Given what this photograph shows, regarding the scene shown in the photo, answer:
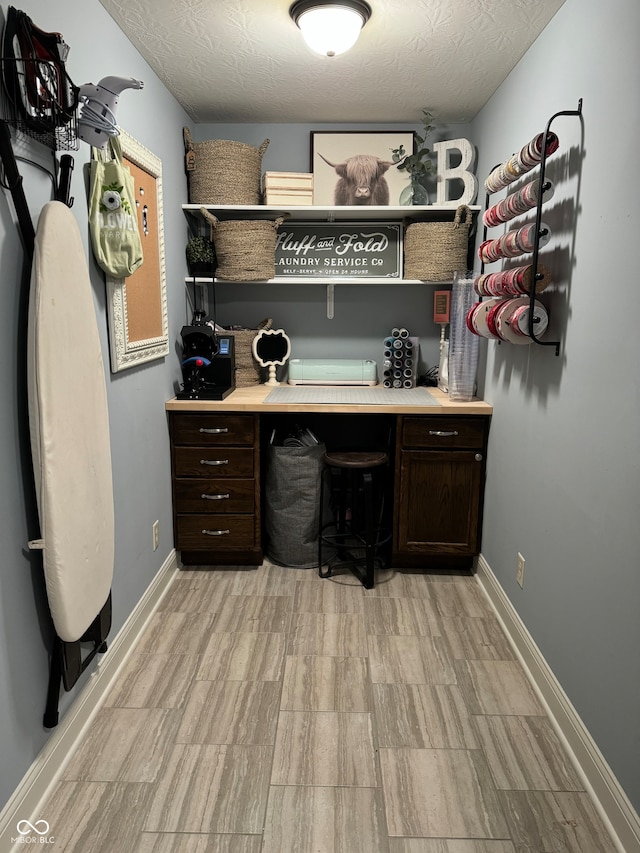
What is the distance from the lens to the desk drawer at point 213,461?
308 centimetres

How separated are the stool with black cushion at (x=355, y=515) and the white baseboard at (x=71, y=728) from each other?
99 cm

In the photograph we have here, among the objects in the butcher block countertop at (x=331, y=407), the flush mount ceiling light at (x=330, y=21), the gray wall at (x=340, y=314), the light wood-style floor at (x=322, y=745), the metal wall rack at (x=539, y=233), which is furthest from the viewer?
the gray wall at (x=340, y=314)

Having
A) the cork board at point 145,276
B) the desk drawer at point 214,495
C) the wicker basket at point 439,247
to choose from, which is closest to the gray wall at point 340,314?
the wicker basket at point 439,247

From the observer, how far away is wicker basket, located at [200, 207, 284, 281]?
3.23 m

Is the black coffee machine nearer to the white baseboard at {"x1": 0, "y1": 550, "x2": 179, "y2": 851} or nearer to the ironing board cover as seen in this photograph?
the white baseboard at {"x1": 0, "y1": 550, "x2": 179, "y2": 851}

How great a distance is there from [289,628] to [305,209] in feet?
7.18

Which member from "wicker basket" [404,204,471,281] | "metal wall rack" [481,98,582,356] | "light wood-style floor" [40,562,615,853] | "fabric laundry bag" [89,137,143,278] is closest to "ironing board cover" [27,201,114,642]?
"fabric laundry bag" [89,137,143,278]

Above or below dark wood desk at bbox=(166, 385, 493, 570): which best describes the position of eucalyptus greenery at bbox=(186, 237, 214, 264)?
above

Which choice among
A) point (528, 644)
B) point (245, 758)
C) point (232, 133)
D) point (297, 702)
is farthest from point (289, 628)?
point (232, 133)

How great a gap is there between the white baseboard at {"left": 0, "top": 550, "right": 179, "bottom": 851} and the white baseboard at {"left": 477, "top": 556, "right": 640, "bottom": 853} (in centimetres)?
158

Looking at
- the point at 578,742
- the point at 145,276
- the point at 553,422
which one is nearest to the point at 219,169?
the point at 145,276

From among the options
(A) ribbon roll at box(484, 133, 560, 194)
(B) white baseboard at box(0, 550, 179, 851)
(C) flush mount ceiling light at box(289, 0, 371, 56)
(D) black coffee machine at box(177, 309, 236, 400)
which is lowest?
(B) white baseboard at box(0, 550, 179, 851)

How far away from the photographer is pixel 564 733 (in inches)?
76.5

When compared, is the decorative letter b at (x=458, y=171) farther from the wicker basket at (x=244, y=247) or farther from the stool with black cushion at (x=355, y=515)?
the stool with black cushion at (x=355, y=515)
